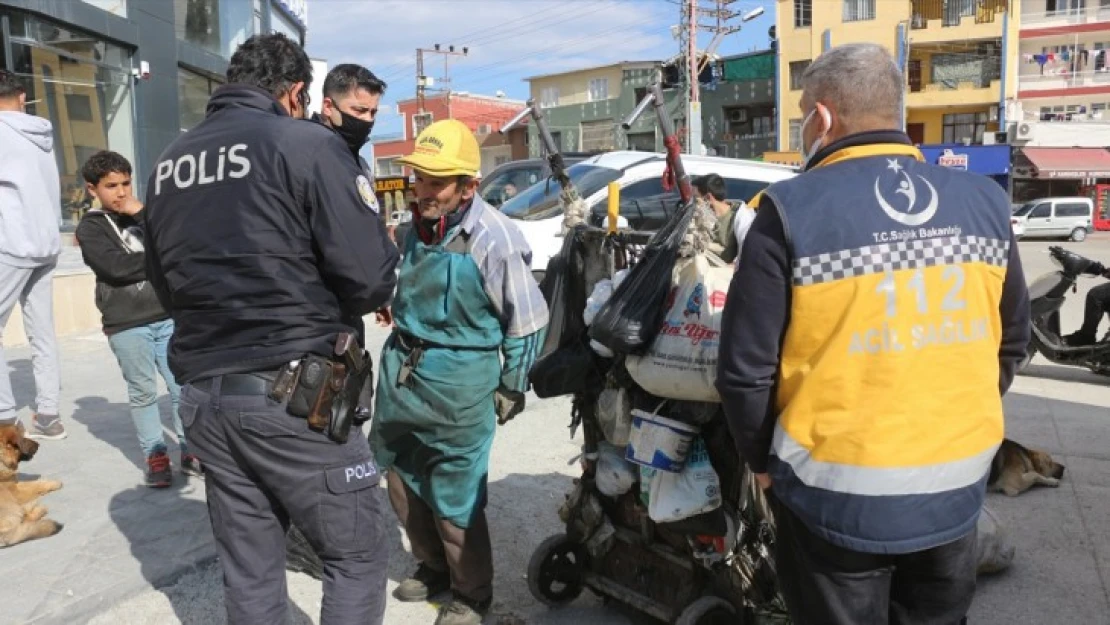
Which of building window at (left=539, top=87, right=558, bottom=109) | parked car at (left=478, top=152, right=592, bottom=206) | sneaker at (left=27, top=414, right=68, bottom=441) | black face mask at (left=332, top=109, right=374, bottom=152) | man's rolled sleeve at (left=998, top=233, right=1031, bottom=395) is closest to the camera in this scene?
man's rolled sleeve at (left=998, top=233, right=1031, bottom=395)

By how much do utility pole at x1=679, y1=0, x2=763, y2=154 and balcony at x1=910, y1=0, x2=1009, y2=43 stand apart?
1030 cm

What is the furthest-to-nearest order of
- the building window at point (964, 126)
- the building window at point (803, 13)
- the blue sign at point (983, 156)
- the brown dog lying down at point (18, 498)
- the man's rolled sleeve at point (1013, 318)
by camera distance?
the building window at point (803, 13) < the building window at point (964, 126) < the blue sign at point (983, 156) < the brown dog lying down at point (18, 498) < the man's rolled sleeve at point (1013, 318)

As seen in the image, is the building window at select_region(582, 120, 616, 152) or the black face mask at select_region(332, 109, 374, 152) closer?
the black face mask at select_region(332, 109, 374, 152)

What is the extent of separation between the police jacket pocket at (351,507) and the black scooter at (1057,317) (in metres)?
6.38

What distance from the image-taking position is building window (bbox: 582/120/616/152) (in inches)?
2082

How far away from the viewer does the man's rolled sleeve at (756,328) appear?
193 cm

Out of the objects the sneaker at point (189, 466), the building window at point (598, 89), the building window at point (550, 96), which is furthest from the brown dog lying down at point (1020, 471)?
the building window at point (550, 96)

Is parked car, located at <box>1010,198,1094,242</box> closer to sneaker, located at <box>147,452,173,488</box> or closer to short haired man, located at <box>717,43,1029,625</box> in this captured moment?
sneaker, located at <box>147,452,173,488</box>

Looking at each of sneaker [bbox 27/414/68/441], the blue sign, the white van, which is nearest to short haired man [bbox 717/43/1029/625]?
sneaker [bbox 27/414/68/441]

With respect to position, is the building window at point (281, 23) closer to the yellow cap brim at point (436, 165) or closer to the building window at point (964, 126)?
the yellow cap brim at point (436, 165)

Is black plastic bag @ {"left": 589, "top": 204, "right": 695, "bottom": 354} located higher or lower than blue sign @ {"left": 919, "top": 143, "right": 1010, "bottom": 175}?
lower

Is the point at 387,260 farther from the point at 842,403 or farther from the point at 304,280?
the point at 842,403

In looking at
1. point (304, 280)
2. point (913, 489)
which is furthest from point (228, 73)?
point (913, 489)

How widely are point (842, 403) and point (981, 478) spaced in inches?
17.2
